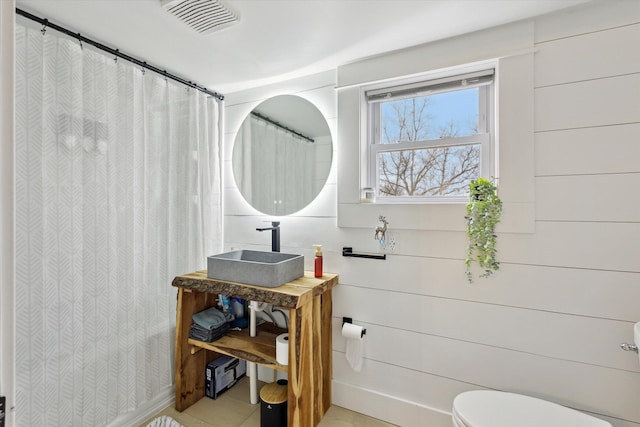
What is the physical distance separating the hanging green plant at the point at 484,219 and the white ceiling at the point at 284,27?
0.77m

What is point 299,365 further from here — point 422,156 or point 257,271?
point 422,156

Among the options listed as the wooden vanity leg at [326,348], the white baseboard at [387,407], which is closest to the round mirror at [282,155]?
the wooden vanity leg at [326,348]

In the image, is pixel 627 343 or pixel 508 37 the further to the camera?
pixel 508 37

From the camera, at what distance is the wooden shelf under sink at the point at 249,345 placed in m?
1.71

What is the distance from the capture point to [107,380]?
1627 mm

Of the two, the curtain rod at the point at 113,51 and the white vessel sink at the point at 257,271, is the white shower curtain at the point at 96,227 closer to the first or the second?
the curtain rod at the point at 113,51

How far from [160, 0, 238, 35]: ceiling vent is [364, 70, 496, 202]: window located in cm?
88

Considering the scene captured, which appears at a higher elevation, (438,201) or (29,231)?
(438,201)

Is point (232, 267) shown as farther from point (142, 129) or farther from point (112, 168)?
point (142, 129)

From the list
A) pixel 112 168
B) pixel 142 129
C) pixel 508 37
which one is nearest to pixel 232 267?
pixel 112 168

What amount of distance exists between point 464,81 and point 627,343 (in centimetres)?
141

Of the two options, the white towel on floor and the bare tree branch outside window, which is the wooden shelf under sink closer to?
the white towel on floor

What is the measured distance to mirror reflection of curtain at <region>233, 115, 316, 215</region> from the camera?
2086 millimetres

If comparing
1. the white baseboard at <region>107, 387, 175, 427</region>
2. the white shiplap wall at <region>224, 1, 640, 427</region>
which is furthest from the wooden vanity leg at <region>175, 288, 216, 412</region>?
the white shiplap wall at <region>224, 1, 640, 427</region>
